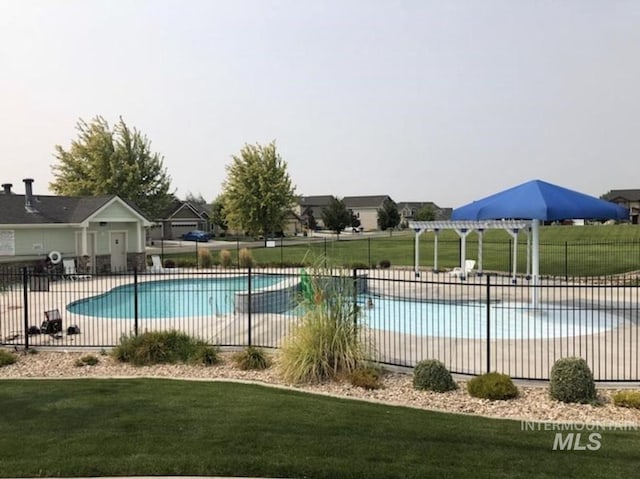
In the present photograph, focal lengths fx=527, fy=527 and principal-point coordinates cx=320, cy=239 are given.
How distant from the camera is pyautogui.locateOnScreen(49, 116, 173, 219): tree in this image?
4044 cm

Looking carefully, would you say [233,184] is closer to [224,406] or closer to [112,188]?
[112,188]

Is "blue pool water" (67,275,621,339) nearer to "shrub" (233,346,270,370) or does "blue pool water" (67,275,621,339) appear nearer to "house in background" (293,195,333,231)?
"shrub" (233,346,270,370)

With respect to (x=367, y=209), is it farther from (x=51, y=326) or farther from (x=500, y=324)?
(x=51, y=326)

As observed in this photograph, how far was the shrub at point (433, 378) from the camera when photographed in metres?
7.61

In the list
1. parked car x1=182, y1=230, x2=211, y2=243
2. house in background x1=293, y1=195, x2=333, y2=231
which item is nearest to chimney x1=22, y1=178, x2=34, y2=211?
parked car x1=182, y1=230, x2=211, y2=243

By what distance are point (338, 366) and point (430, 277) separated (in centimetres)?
1629

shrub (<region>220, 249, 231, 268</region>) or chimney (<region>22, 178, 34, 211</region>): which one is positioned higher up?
chimney (<region>22, 178, 34, 211</region>)

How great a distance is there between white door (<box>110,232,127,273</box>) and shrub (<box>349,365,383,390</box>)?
2302 cm

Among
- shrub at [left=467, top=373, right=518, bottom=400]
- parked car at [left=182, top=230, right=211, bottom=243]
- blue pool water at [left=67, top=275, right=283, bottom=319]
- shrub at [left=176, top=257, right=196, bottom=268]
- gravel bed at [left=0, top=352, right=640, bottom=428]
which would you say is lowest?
blue pool water at [left=67, top=275, right=283, bottom=319]

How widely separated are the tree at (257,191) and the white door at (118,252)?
55.4ft

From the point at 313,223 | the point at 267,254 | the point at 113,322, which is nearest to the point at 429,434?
the point at 113,322

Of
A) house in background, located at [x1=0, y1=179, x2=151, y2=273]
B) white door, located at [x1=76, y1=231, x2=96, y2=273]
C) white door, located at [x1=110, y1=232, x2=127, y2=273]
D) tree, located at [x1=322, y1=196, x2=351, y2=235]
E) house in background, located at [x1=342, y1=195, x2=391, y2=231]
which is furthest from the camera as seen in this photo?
house in background, located at [x1=342, y1=195, x2=391, y2=231]

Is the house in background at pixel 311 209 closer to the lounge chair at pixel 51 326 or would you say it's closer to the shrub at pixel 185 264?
the shrub at pixel 185 264

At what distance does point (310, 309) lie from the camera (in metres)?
8.62
